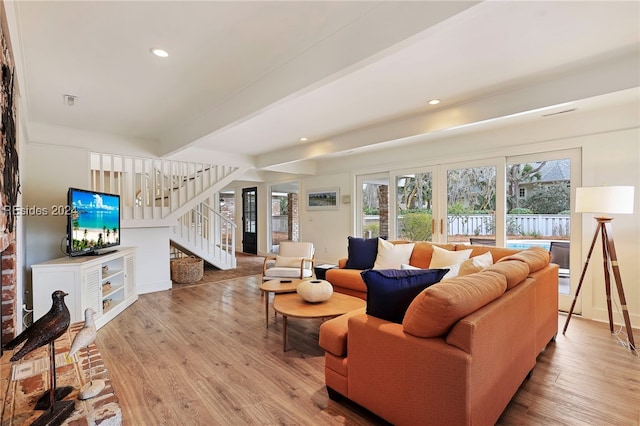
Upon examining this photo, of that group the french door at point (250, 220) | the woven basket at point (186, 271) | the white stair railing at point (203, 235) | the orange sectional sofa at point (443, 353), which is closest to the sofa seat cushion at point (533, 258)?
the orange sectional sofa at point (443, 353)

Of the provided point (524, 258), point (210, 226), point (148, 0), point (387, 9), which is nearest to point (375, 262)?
point (524, 258)

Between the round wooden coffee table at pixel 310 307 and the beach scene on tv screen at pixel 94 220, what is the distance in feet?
7.93

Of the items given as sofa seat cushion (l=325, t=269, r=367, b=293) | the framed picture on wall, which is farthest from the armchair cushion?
the framed picture on wall

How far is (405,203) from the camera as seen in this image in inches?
219

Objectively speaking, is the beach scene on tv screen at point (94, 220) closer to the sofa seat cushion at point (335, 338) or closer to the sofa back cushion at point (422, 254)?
the sofa seat cushion at point (335, 338)

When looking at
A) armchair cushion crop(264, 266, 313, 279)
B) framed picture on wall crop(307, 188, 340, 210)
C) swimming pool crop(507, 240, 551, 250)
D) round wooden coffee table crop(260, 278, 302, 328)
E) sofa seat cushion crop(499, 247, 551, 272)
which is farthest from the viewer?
framed picture on wall crop(307, 188, 340, 210)

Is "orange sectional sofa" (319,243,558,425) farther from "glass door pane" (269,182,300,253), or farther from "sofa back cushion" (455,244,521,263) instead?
"glass door pane" (269,182,300,253)

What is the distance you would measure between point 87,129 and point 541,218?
6385mm

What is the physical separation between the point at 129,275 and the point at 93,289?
0.91m

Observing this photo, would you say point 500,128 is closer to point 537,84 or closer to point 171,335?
point 537,84

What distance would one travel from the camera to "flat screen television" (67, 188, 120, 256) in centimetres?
336

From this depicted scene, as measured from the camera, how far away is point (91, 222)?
368 centimetres

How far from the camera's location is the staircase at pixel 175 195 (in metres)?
4.71

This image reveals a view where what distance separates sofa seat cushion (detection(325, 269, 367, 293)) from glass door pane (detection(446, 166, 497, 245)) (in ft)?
6.57
